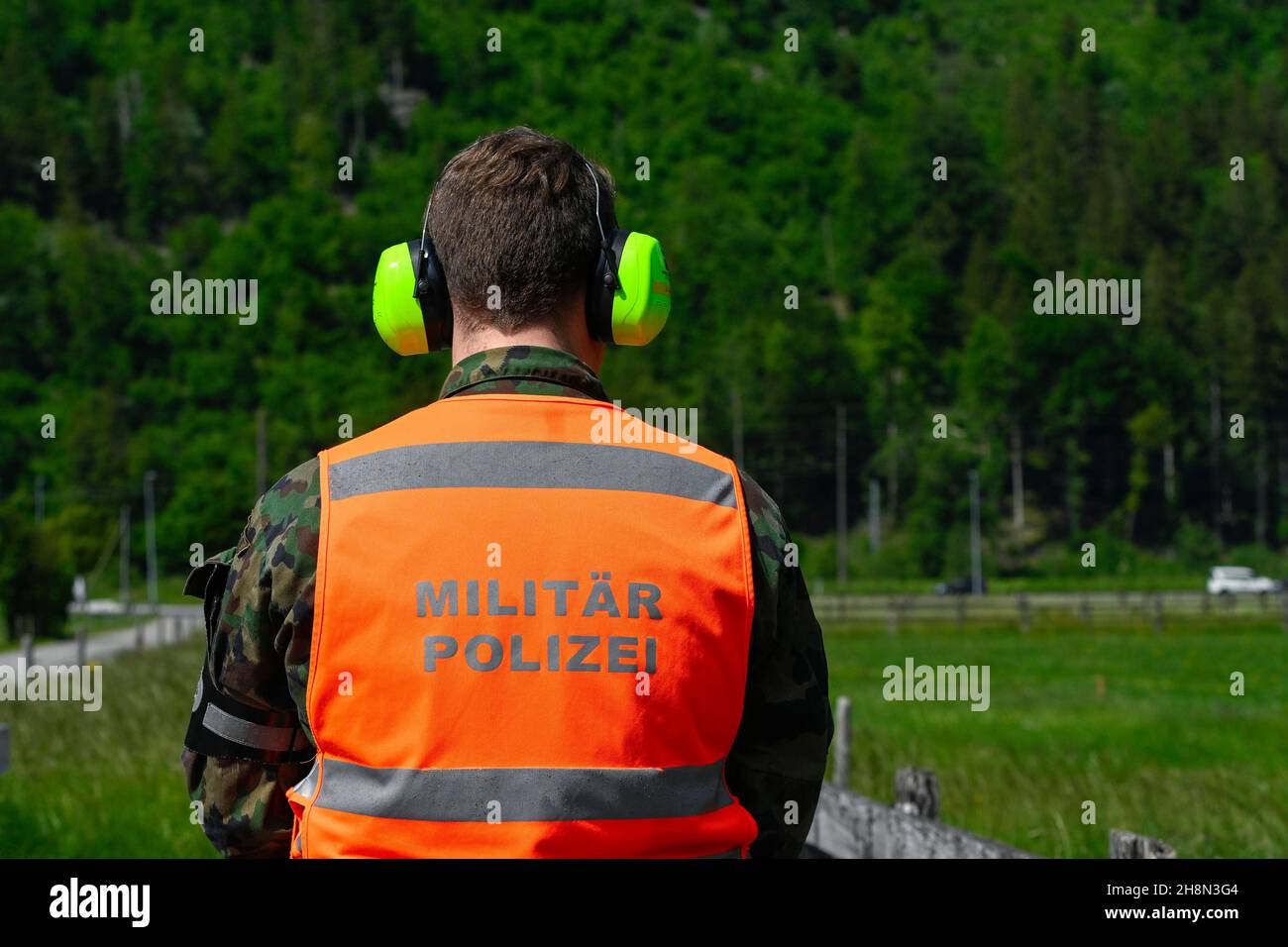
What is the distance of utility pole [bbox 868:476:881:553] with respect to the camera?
102 metres

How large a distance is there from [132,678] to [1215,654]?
21472 mm

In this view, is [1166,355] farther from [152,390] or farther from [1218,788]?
[1218,788]

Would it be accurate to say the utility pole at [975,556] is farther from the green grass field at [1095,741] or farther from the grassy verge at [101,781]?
the grassy verge at [101,781]

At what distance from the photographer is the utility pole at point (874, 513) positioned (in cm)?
10161

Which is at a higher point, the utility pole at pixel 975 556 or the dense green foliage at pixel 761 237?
the dense green foliage at pixel 761 237

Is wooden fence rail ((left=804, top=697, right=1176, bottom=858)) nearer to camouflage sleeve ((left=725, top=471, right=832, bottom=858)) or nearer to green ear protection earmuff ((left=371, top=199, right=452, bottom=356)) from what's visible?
camouflage sleeve ((left=725, top=471, right=832, bottom=858))

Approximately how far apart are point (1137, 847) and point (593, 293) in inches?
122

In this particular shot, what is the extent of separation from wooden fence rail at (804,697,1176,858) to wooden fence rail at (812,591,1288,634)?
123ft

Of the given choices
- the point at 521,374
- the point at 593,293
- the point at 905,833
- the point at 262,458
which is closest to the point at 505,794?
the point at 521,374

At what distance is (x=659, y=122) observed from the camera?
6688 inches

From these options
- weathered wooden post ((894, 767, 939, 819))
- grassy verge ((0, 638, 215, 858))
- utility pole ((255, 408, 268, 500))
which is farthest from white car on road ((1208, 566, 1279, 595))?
weathered wooden post ((894, 767, 939, 819))

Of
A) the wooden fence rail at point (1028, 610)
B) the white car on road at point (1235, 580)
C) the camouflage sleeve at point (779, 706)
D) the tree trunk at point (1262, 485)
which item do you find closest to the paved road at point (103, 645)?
the wooden fence rail at point (1028, 610)

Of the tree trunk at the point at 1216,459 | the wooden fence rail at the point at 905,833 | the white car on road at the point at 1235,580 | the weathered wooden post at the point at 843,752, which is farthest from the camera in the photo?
the tree trunk at the point at 1216,459

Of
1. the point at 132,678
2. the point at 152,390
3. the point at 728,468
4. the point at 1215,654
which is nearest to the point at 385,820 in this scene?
the point at 728,468
